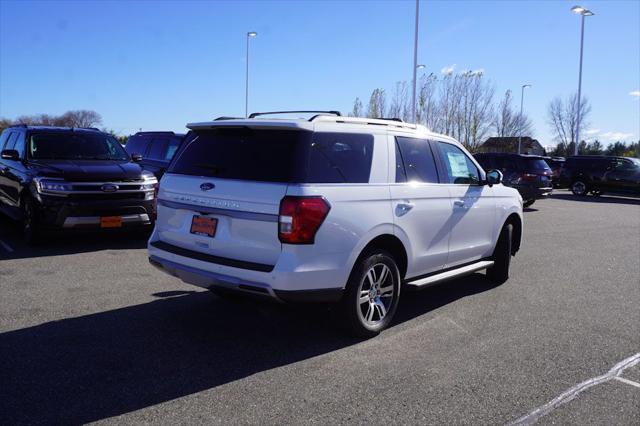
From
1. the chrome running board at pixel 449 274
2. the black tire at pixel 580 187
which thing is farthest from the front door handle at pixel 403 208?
the black tire at pixel 580 187

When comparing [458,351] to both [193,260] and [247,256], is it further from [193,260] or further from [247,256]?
[193,260]

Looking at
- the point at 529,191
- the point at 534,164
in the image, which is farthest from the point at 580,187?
the point at 529,191

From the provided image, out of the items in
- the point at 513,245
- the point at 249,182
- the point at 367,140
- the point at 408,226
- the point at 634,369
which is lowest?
the point at 634,369

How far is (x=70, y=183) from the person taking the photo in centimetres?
799

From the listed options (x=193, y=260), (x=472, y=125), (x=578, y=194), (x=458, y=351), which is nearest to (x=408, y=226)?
(x=458, y=351)

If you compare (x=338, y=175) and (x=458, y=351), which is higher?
(x=338, y=175)

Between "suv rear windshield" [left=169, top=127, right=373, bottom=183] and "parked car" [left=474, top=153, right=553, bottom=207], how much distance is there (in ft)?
47.6

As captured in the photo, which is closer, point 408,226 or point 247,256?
point 247,256

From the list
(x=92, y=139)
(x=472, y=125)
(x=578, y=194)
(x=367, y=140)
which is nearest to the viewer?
(x=367, y=140)

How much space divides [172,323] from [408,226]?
7.68 feet

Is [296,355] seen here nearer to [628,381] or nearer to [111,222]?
[628,381]

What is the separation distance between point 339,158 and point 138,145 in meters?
9.88

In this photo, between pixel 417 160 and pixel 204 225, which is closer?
pixel 204 225

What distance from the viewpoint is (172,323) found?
5.01 meters
